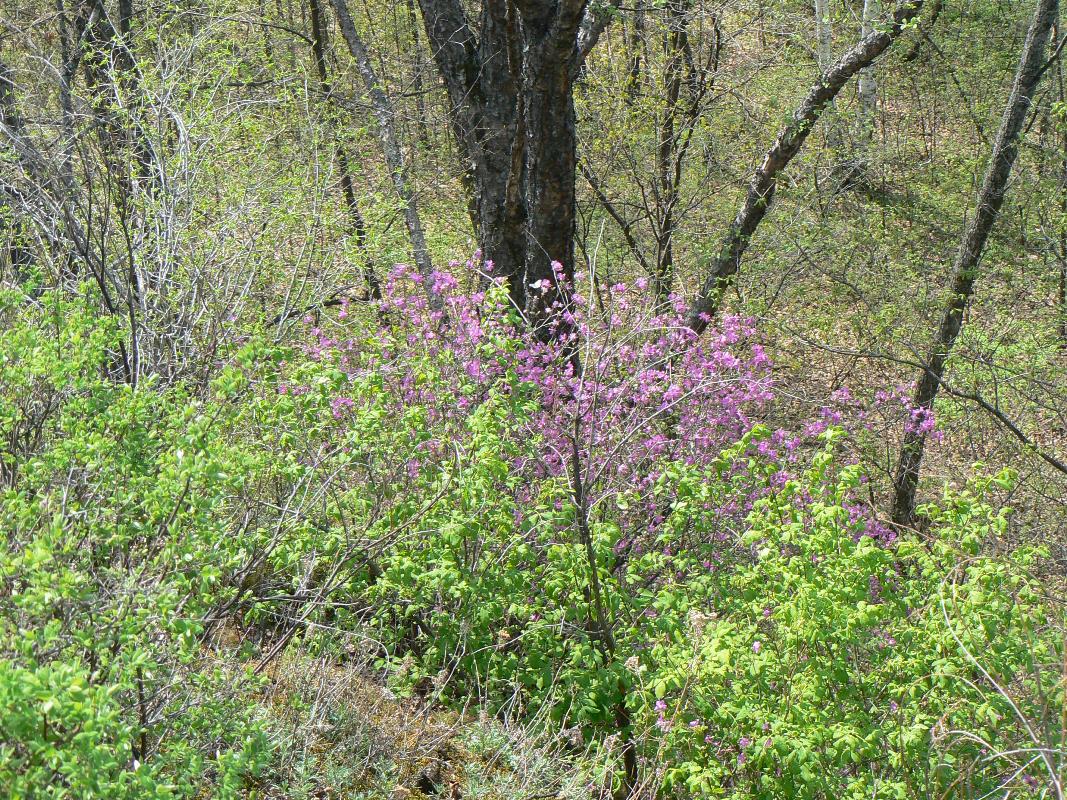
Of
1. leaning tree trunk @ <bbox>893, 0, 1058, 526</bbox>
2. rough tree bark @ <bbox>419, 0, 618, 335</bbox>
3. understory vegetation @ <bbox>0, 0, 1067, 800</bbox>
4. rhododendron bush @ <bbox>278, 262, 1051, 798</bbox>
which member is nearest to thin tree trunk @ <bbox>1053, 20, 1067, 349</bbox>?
understory vegetation @ <bbox>0, 0, 1067, 800</bbox>

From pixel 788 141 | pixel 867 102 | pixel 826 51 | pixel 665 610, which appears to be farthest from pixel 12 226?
pixel 867 102

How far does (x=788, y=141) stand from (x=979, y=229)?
160 centimetres

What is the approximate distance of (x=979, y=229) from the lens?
24.5ft

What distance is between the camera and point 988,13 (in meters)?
14.3

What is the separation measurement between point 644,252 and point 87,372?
8.02 metres

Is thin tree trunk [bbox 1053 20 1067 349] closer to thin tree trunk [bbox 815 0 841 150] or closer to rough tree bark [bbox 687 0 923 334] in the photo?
thin tree trunk [bbox 815 0 841 150]

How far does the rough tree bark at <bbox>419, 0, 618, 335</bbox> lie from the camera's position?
19.3ft

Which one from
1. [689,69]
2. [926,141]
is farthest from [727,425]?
[926,141]

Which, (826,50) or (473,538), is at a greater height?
(826,50)

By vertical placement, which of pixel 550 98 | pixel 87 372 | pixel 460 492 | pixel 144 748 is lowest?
pixel 144 748

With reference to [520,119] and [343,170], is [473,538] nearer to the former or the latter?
[520,119]

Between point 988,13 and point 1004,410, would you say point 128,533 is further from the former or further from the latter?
point 988,13

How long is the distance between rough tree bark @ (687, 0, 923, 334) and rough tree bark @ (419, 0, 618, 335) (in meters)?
1.34

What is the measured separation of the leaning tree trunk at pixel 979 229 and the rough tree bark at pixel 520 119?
115 inches
